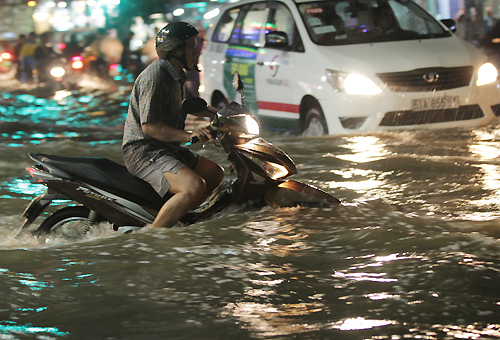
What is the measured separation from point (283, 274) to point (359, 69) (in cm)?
459

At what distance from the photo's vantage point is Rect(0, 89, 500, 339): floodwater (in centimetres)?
329

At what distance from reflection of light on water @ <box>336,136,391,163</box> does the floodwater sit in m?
1.32

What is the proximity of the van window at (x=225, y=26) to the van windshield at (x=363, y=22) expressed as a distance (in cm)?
163

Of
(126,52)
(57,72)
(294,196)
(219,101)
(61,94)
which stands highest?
(294,196)

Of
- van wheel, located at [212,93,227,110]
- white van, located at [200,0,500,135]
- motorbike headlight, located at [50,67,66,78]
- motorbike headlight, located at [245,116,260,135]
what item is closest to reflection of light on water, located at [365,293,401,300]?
motorbike headlight, located at [245,116,260,135]

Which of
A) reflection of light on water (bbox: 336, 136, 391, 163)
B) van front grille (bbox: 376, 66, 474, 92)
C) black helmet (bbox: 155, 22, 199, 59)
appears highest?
black helmet (bbox: 155, 22, 199, 59)

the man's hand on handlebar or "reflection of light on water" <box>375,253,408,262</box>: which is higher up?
the man's hand on handlebar

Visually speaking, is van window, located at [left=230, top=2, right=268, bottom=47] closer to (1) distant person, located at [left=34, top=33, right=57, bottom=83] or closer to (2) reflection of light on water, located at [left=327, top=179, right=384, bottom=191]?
(2) reflection of light on water, located at [left=327, top=179, right=384, bottom=191]

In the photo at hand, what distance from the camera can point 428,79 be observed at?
27.0 feet

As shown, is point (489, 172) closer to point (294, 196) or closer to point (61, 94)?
point (294, 196)

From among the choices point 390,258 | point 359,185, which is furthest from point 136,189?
point 359,185

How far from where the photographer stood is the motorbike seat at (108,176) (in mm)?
4477

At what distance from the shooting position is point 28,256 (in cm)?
444

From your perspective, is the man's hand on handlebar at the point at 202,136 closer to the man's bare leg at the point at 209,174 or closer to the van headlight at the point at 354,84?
the man's bare leg at the point at 209,174
